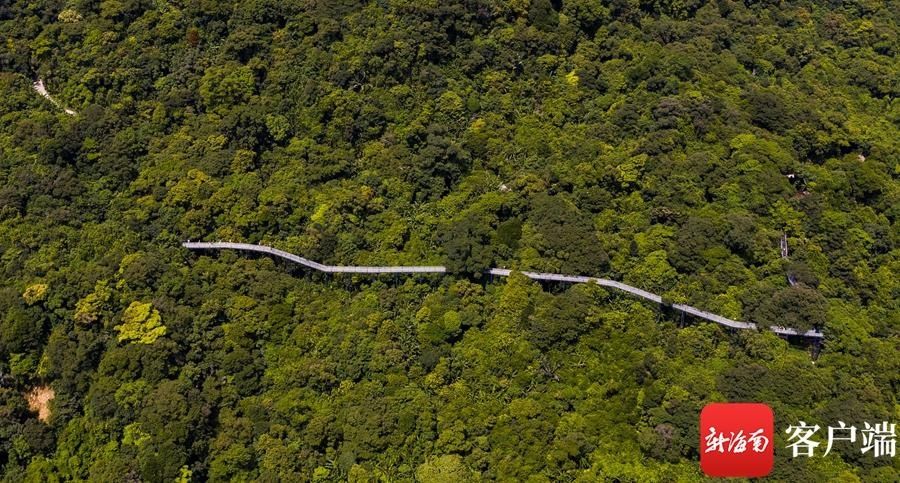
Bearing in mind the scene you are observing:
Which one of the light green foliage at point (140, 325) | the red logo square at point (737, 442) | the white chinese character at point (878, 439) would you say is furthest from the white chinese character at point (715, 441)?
the light green foliage at point (140, 325)

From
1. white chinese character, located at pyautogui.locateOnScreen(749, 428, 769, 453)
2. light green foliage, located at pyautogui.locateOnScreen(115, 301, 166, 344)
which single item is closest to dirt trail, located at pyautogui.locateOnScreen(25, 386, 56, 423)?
light green foliage, located at pyautogui.locateOnScreen(115, 301, 166, 344)

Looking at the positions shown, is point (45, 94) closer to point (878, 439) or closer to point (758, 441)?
point (758, 441)

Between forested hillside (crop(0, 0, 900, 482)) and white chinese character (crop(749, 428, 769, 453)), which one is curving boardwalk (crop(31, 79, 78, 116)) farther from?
white chinese character (crop(749, 428, 769, 453))

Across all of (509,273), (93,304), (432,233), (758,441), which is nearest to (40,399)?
(93,304)

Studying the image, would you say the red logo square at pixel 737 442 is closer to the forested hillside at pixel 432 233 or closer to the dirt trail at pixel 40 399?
the forested hillside at pixel 432 233

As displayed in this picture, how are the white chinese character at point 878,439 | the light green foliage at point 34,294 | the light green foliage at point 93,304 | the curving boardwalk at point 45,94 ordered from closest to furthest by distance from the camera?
1. the white chinese character at point 878,439
2. the light green foliage at point 93,304
3. the light green foliage at point 34,294
4. the curving boardwalk at point 45,94

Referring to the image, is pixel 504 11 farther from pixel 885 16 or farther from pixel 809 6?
pixel 885 16

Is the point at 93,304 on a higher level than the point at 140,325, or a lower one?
higher
